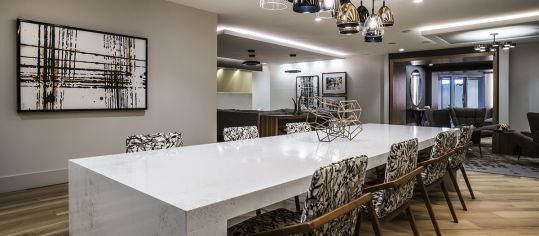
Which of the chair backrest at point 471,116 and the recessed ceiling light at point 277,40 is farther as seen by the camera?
the chair backrest at point 471,116

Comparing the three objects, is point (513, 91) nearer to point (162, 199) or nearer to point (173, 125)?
point (173, 125)

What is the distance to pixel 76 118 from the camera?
12.0 ft

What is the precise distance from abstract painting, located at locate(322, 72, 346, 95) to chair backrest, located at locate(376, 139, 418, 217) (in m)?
8.35

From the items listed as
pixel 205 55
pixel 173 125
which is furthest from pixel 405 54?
pixel 173 125

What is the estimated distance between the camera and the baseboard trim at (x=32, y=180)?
3223 mm

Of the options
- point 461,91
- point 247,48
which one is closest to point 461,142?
point 247,48

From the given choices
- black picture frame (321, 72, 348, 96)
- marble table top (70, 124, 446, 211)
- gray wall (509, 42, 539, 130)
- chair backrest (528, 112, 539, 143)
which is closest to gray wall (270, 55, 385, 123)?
black picture frame (321, 72, 348, 96)

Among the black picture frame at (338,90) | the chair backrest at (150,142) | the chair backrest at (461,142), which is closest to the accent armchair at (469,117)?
the black picture frame at (338,90)

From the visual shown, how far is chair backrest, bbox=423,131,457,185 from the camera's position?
2.33 metres

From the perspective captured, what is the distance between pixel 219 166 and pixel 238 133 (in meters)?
1.25

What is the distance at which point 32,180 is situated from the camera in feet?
11.1

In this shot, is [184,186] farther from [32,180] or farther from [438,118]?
[438,118]

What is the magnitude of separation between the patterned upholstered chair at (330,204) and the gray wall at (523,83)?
856cm

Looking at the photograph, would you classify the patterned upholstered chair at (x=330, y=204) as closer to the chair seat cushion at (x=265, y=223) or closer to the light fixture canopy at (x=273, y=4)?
the chair seat cushion at (x=265, y=223)
